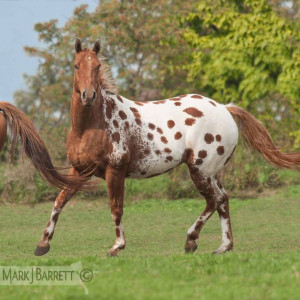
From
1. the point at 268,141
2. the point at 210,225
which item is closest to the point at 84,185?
the point at 268,141

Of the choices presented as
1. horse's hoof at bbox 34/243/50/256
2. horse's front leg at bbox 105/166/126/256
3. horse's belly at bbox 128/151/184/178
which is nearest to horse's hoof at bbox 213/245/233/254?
horse's belly at bbox 128/151/184/178

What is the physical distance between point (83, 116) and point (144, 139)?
0.89m

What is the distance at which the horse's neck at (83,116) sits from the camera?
8078mm

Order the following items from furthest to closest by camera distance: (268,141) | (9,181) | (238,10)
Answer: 1. (238,10)
2. (9,181)
3. (268,141)

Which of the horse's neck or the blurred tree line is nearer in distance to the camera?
the horse's neck

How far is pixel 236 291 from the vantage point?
5.31 meters

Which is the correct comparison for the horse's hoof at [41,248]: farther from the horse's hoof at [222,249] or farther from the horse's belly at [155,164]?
the horse's hoof at [222,249]

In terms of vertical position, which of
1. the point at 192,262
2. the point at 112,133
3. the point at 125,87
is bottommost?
the point at 125,87

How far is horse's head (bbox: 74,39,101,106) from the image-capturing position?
7.64 metres

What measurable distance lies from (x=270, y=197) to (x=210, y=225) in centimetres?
423

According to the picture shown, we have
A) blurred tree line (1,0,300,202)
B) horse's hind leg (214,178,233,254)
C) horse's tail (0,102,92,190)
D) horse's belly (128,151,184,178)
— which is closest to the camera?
horse's tail (0,102,92,190)

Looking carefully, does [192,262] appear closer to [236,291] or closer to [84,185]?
[236,291]

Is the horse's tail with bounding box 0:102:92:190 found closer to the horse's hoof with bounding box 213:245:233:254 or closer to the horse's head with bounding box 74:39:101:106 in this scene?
the horse's head with bounding box 74:39:101:106

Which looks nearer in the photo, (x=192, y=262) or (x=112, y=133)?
(x=192, y=262)
